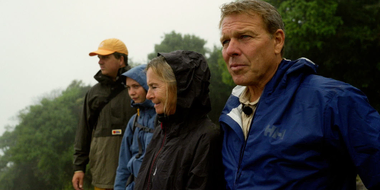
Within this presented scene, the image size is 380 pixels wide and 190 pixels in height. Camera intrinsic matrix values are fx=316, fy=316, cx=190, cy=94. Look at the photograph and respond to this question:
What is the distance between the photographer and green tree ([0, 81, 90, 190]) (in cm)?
735

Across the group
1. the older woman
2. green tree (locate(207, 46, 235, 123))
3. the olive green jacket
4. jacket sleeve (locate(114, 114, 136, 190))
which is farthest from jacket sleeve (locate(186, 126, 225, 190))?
green tree (locate(207, 46, 235, 123))

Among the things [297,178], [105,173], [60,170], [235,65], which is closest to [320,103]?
[297,178]

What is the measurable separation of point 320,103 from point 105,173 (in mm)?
3108

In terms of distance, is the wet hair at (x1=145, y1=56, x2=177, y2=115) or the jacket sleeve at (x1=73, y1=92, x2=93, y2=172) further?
the jacket sleeve at (x1=73, y1=92, x2=93, y2=172)

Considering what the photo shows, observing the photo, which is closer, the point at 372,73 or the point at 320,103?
the point at 320,103

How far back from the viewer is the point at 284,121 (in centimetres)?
162

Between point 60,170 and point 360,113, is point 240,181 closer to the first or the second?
point 360,113

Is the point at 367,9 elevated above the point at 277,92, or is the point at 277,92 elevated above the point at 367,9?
the point at 367,9

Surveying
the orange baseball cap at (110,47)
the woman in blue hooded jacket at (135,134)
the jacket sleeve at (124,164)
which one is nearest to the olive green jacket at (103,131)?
the orange baseball cap at (110,47)

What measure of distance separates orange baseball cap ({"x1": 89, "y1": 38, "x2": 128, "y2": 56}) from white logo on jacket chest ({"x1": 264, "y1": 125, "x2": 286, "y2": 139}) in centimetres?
304

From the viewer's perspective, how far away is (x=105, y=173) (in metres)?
3.96

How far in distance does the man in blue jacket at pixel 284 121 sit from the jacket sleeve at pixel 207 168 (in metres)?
0.14

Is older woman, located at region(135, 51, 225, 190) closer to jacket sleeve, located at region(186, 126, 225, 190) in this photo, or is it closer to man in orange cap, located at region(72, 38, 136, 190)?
jacket sleeve, located at region(186, 126, 225, 190)

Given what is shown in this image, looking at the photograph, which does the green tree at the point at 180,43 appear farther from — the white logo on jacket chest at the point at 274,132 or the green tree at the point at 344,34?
the white logo on jacket chest at the point at 274,132
